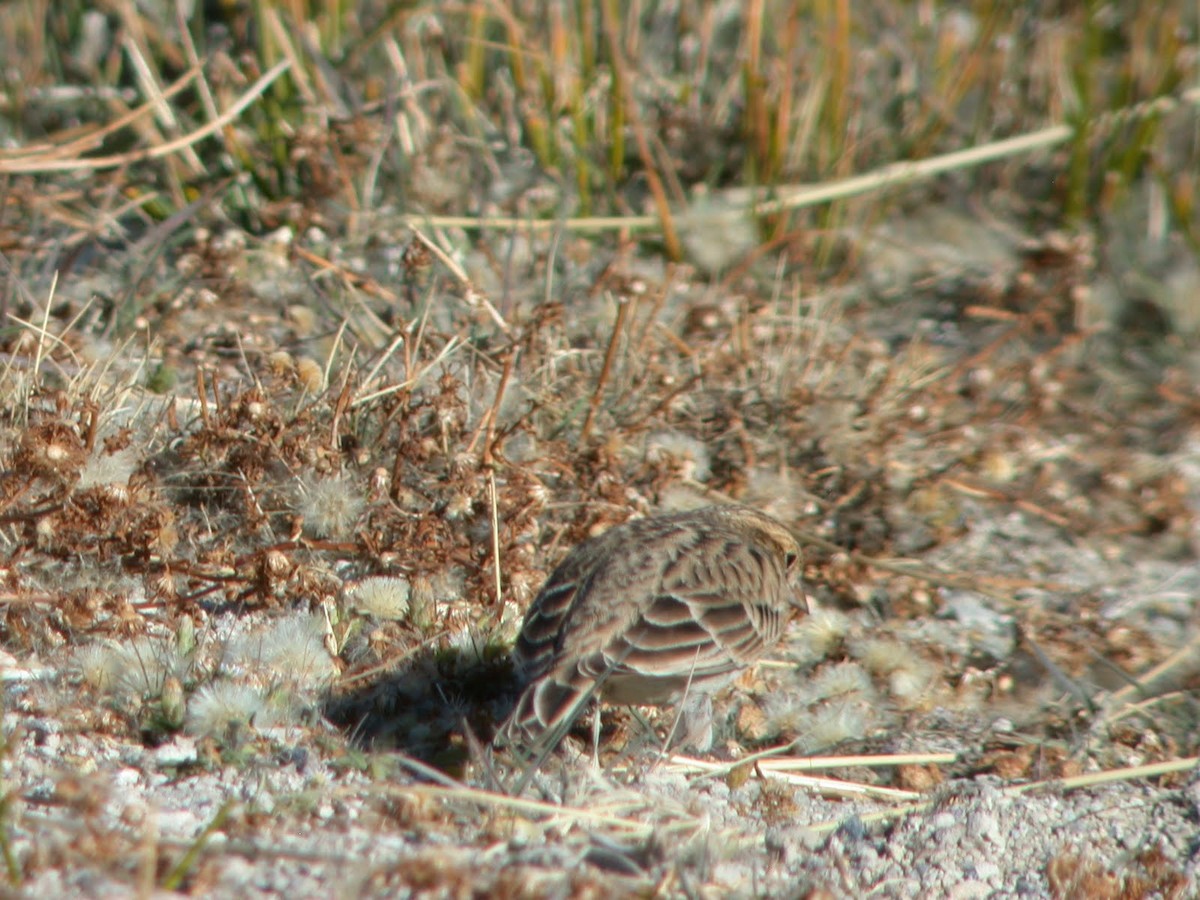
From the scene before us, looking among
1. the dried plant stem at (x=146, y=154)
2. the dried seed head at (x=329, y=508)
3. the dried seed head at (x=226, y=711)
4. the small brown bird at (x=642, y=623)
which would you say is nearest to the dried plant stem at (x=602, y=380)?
the small brown bird at (x=642, y=623)

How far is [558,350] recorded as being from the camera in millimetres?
5746

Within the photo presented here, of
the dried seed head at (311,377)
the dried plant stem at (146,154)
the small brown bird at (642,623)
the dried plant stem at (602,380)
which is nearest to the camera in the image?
the small brown bird at (642,623)

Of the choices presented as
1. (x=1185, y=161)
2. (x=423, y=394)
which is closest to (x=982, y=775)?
(x=423, y=394)

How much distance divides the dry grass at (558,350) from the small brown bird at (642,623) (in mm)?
325

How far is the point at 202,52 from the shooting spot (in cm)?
714

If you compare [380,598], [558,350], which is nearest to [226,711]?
[380,598]

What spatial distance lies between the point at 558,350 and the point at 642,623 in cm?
175

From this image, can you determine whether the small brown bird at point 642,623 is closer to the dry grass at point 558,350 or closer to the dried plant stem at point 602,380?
the dry grass at point 558,350

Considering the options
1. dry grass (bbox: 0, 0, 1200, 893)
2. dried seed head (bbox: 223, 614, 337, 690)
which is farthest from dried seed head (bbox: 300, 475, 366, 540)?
dried seed head (bbox: 223, 614, 337, 690)

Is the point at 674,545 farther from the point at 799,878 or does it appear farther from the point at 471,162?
the point at 471,162

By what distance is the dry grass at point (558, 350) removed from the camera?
4.68 m

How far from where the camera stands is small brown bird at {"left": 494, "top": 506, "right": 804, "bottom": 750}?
4094mm

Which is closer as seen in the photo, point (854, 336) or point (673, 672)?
point (673, 672)

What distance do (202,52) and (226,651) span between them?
3.82 m
